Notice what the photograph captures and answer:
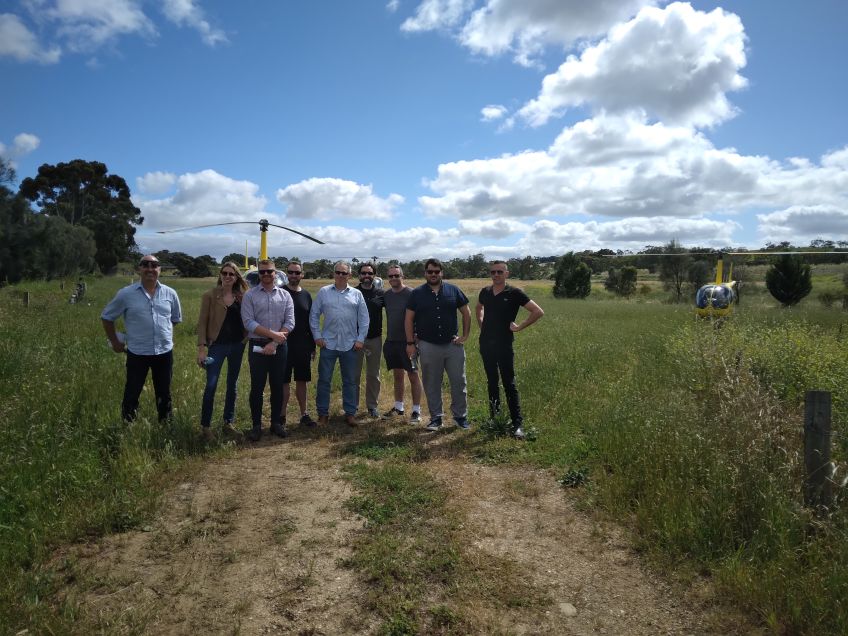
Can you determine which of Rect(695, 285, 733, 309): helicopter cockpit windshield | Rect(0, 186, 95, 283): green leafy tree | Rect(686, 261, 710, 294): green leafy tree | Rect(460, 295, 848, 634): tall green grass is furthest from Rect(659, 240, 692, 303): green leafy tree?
Rect(0, 186, 95, 283): green leafy tree

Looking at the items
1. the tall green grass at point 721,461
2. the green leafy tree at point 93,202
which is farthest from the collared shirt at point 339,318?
the green leafy tree at point 93,202

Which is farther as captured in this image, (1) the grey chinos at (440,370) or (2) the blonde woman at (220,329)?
(1) the grey chinos at (440,370)

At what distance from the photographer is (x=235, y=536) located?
355cm

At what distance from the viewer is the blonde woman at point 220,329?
219 inches

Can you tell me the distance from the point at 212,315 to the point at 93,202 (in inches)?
2639

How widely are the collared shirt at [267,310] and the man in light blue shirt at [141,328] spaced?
0.74m

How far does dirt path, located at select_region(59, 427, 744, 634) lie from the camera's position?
2.73 metres

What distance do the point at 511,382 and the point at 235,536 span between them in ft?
11.3

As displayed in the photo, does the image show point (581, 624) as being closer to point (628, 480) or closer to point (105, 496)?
point (628, 480)

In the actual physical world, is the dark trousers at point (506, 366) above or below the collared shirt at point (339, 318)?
below

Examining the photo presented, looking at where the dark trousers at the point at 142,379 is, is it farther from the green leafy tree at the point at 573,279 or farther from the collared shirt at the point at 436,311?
the green leafy tree at the point at 573,279

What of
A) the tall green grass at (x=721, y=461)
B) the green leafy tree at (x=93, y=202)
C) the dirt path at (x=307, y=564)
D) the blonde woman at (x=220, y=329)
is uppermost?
the green leafy tree at (x=93, y=202)

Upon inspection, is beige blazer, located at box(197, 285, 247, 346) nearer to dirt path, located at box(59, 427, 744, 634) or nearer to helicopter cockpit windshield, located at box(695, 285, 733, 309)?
dirt path, located at box(59, 427, 744, 634)

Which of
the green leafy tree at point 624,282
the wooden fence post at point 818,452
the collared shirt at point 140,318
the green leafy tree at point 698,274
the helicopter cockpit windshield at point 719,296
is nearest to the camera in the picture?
the wooden fence post at point 818,452
